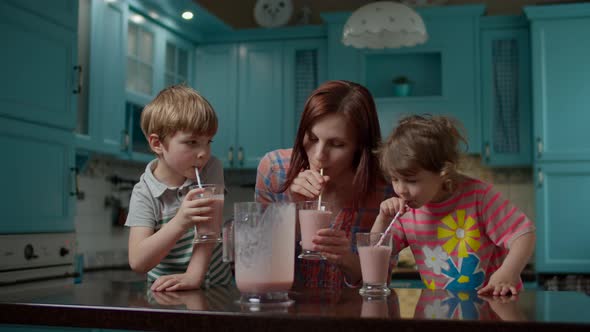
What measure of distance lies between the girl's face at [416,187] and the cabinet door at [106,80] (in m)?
2.52

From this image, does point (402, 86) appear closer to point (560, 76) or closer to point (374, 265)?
point (560, 76)

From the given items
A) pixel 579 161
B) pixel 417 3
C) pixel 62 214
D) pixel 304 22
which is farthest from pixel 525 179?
pixel 62 214

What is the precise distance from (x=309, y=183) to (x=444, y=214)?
0.37 meters

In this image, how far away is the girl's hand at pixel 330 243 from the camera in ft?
4.16

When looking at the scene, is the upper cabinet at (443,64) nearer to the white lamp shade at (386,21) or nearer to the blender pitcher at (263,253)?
the white lamp shade at (386,21)

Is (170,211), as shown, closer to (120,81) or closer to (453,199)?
(453,199)

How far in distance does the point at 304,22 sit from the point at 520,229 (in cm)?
394

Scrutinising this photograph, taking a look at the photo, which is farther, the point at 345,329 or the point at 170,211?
the point at 170,211

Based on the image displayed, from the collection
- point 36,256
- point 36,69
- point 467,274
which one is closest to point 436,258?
point 467,274

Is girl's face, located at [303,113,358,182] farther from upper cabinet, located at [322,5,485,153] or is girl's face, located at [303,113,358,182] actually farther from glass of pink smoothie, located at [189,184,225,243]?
upper cabinet, located at [322,5,485,153]

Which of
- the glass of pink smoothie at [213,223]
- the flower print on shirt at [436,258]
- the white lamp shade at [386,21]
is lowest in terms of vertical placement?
the flower print on shirt at [436,258]

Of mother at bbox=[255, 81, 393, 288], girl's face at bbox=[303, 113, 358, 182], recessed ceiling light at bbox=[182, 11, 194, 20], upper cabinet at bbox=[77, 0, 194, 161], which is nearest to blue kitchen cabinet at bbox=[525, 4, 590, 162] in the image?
recessed ceiling light at bbox=[182, 11, 194, 20]

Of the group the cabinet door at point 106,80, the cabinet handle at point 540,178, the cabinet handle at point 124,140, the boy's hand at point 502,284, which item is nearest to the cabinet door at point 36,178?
the cabinet door at point 106,80

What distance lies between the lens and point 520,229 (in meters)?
1.51
